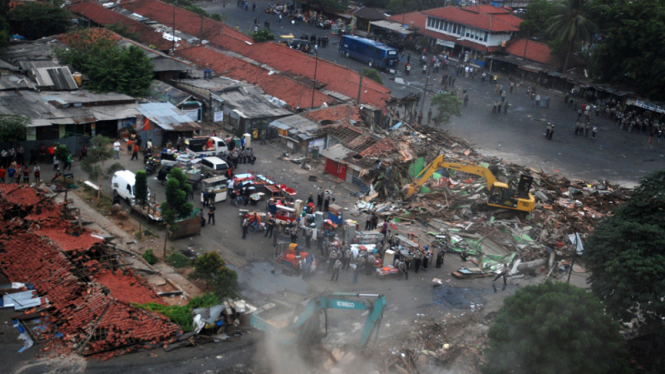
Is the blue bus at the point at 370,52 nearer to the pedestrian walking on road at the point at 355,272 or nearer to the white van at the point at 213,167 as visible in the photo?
the white van at the point at 213,167

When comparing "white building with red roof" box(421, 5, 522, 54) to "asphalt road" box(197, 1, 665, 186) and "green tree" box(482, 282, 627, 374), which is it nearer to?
"asphalt road" box(197, 1, 665, 186)

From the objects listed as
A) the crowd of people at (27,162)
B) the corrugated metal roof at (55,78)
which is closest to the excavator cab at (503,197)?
the crowd of people at (27,162)

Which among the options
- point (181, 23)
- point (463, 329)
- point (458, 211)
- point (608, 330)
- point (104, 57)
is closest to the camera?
point (608, 330)

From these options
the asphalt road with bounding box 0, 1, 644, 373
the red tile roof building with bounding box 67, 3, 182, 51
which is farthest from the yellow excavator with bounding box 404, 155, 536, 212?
the red tile roof building with bounding box 67, 3, 182, 51

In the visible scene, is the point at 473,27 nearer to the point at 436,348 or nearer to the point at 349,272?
the point at 349,272

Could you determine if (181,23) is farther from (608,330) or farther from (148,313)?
(608,330)

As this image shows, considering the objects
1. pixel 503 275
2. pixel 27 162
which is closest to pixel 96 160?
pixel 27 162

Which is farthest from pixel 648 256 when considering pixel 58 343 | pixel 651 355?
pixel 58 343
